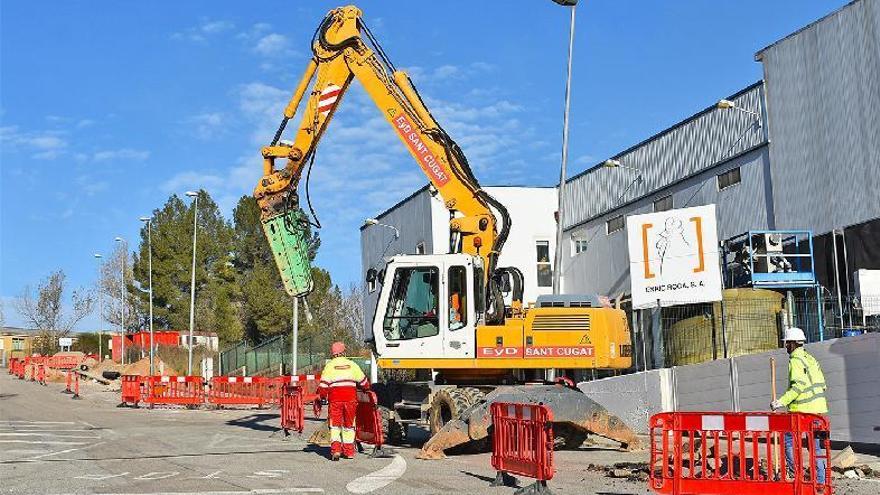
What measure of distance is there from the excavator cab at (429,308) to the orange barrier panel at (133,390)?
18444mm

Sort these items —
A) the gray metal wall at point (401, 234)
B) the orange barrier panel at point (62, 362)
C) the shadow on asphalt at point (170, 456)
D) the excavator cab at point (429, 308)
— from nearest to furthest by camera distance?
the shadow on asphalt at point (170, 456)
the excavator cab at point (429, 308)
the gray metal wall at point (401, 234)
the orange barrier panel at point (62, 362)

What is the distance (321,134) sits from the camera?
1797 cm

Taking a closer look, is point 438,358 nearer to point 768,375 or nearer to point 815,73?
point 768,375

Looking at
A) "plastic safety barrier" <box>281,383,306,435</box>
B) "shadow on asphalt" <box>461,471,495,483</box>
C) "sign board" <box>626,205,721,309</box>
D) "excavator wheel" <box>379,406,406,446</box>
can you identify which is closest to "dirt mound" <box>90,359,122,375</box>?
"plastic safety barrier" <box>281,383,306,435</box>

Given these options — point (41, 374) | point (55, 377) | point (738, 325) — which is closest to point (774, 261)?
point (738, 325)

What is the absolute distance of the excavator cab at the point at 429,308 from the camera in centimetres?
1534

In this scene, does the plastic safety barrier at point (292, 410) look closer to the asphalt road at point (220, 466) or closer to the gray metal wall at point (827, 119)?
the asphalt road at point (220, 466)

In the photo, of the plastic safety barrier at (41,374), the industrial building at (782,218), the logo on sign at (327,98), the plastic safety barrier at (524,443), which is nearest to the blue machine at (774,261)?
the industrial building at (782,218)

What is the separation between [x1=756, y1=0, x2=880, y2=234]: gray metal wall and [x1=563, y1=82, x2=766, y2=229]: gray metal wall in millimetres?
982

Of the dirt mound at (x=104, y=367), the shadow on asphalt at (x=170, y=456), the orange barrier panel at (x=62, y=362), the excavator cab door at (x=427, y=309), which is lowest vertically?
the shadow on asphalt at (x=170, y=456)

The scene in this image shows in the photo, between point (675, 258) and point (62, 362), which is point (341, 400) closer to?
point (675, 258)

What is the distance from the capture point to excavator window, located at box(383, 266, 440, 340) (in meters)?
15.5

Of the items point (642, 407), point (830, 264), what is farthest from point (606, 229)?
point (642, 407)

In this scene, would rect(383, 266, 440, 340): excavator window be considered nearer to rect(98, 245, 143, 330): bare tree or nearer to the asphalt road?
the asphalt road
